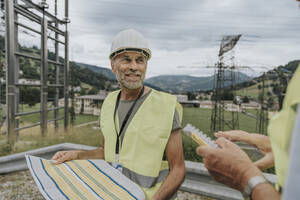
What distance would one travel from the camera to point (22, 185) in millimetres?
3412

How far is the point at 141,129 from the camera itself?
135cm

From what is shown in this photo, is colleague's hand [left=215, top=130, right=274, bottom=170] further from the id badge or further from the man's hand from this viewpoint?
the id badge

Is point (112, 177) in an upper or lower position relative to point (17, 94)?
lower

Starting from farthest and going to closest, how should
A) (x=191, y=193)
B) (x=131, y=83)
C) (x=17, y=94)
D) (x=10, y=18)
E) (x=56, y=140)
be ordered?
(x=17, y=94) < (x=56, y=140) < (x=10, y=18) < (x=191, y=193) < (x=131, y=83)

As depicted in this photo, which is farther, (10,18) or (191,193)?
(10,18)

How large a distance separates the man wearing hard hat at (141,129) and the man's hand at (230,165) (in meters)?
0.52

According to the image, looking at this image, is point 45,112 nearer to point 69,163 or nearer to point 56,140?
point 56,140

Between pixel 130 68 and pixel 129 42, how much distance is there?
→ 192 mm

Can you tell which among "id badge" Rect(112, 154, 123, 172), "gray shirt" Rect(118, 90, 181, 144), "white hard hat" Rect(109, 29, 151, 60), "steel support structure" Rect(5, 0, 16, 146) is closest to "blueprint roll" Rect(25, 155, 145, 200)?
"id badge" Rect(112, 154, 123, 172)

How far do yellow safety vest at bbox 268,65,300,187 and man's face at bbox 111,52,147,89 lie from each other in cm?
105

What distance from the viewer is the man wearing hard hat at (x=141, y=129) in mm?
1314

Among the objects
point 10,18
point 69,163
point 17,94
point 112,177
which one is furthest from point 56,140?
point 112,177

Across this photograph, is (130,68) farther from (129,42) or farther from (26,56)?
(26,56)

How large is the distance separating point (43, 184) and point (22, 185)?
9.53 ft
